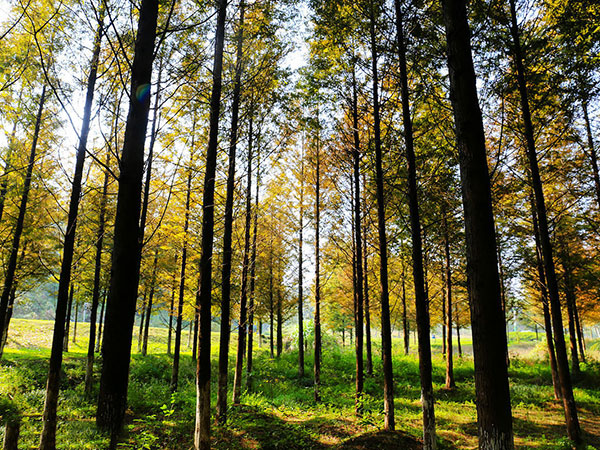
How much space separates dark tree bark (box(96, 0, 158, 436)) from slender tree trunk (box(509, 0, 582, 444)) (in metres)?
9.37

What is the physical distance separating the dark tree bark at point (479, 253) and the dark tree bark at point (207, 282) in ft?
12.7

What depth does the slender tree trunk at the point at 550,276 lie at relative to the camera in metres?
7.74

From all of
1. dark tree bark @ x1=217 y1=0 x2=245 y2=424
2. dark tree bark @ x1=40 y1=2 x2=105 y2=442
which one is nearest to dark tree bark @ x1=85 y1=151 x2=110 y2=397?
dark tree bark @ x1=40 y1=2 x2=105 y2=442

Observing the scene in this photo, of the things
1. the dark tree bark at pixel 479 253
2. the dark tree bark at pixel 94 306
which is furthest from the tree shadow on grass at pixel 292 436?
the dark tree bark at pixel 94 306

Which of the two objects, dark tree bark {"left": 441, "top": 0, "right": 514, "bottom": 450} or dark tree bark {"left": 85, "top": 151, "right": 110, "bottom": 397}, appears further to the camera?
dark tree bark {"left": 85, "top": 151, "right": 110, "bottom": 397}

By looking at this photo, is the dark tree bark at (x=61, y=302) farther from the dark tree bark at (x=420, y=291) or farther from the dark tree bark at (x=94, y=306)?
the dark tree bark at (x=420, y=291)

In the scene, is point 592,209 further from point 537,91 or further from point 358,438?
point 358,438

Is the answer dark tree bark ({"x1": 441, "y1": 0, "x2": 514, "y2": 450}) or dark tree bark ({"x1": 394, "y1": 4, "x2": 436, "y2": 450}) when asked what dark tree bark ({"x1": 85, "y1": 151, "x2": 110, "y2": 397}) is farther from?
dark tree bark ({"x1": 441, "y1": 0, "x2": 514, "y2": 450})

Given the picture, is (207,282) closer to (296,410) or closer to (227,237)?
(227,237)

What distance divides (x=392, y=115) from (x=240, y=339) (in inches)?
332

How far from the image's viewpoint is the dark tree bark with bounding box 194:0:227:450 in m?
5.29

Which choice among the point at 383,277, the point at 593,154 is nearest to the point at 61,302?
the point at 383,277

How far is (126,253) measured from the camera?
8.27 ft

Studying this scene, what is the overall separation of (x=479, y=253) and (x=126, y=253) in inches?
141
